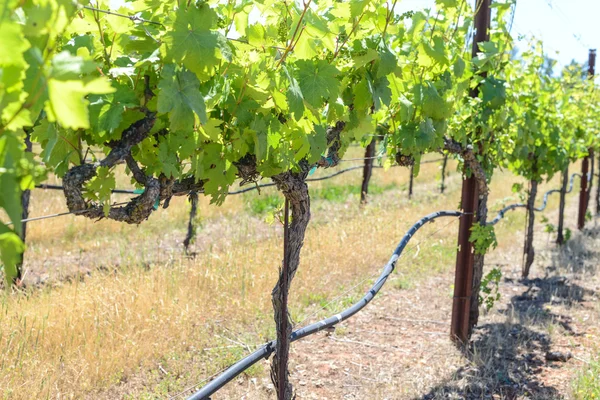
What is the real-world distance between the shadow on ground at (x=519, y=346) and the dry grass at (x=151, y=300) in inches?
47.2

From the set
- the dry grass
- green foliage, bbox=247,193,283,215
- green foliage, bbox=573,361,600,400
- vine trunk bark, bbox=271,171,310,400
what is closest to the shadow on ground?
green foliage, bbox=573,361,600,400

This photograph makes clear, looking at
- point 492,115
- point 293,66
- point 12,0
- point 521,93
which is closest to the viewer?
point 12,0

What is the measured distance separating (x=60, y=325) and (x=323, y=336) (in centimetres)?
199

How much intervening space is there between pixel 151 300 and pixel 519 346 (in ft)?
9.61

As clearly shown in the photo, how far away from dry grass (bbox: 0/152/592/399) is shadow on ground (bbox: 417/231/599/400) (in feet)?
3.93

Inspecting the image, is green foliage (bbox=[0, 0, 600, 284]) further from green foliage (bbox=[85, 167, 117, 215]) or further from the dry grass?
the dry grass

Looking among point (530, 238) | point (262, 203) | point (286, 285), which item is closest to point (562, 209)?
point (530, 238)

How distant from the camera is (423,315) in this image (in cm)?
507

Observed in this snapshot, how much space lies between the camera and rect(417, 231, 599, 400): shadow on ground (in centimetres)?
366

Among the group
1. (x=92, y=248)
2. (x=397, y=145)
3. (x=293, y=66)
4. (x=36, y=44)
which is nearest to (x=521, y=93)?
(x=397, y=145)

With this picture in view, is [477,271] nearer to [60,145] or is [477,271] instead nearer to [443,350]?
[443,350]

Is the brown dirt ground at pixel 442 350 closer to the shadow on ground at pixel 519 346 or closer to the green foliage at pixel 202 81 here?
the shadow on ground at pixel 519 346

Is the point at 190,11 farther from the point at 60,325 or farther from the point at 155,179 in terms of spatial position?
the point at 60,325

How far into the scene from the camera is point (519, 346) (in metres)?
4.38
